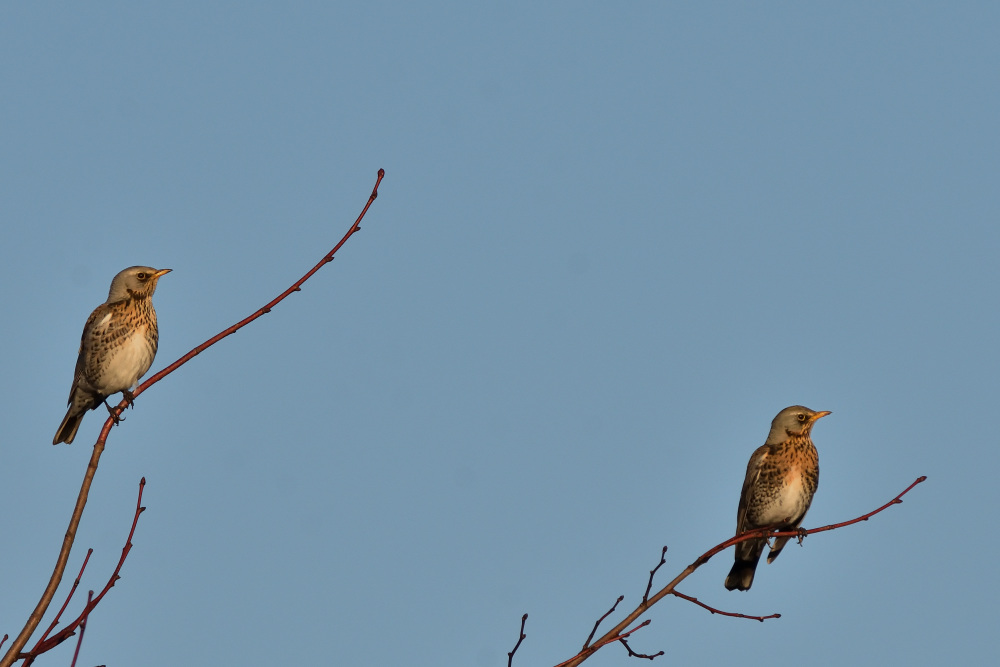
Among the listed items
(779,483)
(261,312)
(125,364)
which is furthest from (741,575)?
(261,312)

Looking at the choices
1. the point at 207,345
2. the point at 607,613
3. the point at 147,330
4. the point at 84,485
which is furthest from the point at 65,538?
the point at 147,330

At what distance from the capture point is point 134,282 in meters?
9.97

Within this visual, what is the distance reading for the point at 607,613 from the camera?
4.68 metres

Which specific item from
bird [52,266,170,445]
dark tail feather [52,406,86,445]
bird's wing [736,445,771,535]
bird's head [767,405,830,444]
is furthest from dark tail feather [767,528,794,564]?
dark tail feather [52,406,86,445]

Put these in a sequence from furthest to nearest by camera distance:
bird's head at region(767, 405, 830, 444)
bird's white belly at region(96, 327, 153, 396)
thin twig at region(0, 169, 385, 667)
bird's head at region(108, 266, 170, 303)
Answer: bird's head at region(767, 405, 830, 444)
bird's head at region(108, 266, 170, 303)
bird's white belly at region(96, 327, 153, 396)
thin twig at region(0, 169, 385, 667)

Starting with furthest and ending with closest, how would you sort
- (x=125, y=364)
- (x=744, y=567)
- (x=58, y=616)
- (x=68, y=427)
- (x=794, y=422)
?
(x=794, y=422) → (x=744, y=567) → (x=68, y=427) → (x=125, y=364) → (x=58, y=616)

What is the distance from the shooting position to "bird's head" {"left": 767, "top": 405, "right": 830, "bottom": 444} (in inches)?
432

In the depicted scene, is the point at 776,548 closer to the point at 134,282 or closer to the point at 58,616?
the point at 134,282

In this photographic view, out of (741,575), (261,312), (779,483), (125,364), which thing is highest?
(779,483)

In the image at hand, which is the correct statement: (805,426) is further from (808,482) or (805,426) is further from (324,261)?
(324,261)

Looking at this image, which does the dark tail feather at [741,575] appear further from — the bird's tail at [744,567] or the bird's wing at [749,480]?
the bird's wing at [749,480]

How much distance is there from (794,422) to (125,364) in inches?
227

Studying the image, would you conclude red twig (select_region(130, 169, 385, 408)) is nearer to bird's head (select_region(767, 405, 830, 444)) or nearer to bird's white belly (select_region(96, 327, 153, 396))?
bird's white belly (select_region(96, 327, 153, 396))

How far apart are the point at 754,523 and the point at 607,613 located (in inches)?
260
